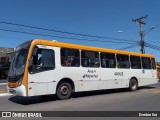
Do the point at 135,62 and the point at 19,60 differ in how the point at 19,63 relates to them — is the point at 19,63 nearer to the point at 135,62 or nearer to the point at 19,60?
the point at 19,60

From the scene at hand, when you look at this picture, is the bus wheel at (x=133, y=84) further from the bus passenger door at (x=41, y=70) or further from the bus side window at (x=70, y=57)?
the bus passenger door at (x=41, y=70)

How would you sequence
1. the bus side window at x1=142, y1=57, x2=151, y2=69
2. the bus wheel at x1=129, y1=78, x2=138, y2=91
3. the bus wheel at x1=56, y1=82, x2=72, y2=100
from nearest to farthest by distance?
the bus wheel at x1=56, y1=82, x2=72, y2=100, the bus wheel at x1=129, y1=78, x2=138, y2=91, the bus side window at x1=142, y1=57, x2=151, y2=69

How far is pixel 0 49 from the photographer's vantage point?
5125 cm

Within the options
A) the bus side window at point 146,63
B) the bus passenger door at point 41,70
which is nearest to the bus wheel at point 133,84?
the bus side window at point 146,63

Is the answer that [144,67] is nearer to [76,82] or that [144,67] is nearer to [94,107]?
[76,82]

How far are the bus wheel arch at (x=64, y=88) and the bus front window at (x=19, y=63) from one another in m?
2.15

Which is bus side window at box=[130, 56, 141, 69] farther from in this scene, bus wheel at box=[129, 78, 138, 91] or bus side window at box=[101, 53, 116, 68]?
bus side window at box=[101, 53, 116, 68]

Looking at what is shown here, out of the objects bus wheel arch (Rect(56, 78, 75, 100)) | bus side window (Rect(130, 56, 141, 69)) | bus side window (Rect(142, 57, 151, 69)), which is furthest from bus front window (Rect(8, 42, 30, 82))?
bus side window (Rect(142, 57, 151, 69))

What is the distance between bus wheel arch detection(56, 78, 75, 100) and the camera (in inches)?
545

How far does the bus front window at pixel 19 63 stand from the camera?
41.5 ft

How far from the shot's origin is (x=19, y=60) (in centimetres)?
1314

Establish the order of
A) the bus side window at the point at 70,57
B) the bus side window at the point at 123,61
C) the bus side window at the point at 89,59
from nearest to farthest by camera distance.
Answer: the bus side window at the point at 70,57 → the bus side window at the point at 89,59 → the bus side window at the point at 123,61

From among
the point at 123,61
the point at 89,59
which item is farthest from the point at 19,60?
the point at 123,61

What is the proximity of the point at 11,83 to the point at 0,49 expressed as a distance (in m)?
40.0
